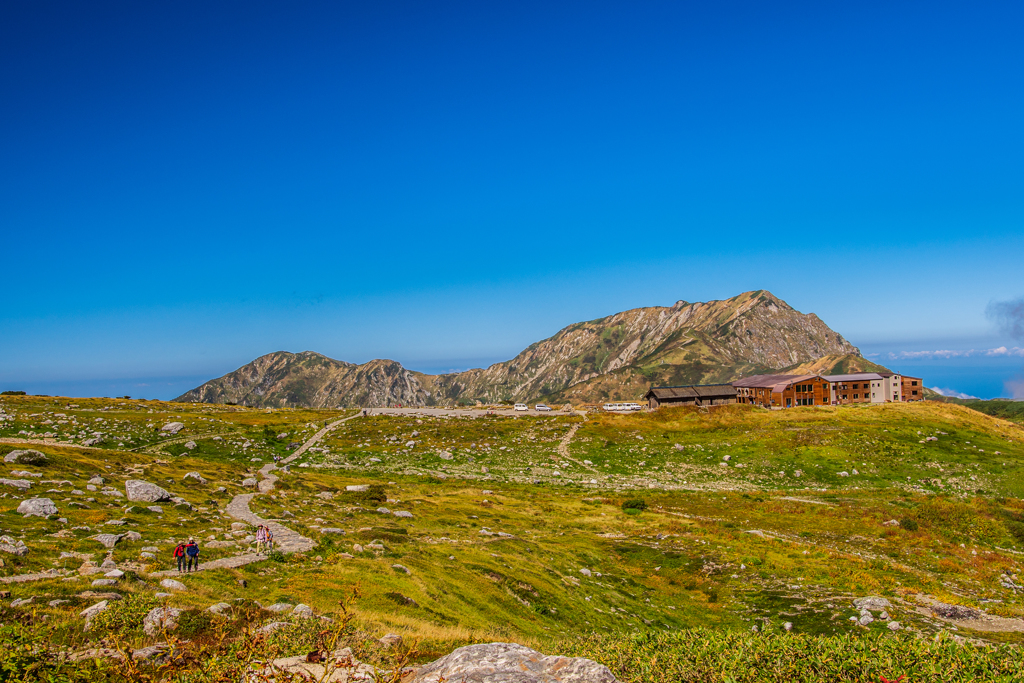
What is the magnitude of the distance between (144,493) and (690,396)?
415ft

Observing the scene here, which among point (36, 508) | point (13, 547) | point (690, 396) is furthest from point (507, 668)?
point (690, 396)

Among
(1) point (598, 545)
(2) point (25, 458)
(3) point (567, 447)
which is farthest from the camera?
(3) point (567, 447)

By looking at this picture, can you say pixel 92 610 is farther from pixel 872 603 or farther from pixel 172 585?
pixel 872 603

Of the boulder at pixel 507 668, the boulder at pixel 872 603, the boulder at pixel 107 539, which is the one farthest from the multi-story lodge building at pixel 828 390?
the boulder at pixel 507 668

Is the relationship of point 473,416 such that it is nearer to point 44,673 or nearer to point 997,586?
point 997,586

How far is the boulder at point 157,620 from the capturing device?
14.1 metres

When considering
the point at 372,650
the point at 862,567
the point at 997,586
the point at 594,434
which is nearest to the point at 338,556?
the point at 372,650

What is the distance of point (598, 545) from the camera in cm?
3875

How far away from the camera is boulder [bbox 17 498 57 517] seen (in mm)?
27031

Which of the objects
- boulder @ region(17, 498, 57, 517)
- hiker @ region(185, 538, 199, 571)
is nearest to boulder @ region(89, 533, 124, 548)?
hiker @ region(185, 538, 199, 571)

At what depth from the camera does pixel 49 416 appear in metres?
89.5

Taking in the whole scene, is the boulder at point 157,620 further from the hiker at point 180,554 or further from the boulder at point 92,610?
the hiker at point 180,554

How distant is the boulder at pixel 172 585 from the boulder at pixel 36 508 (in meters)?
13.9

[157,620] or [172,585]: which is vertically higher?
[157,620]
